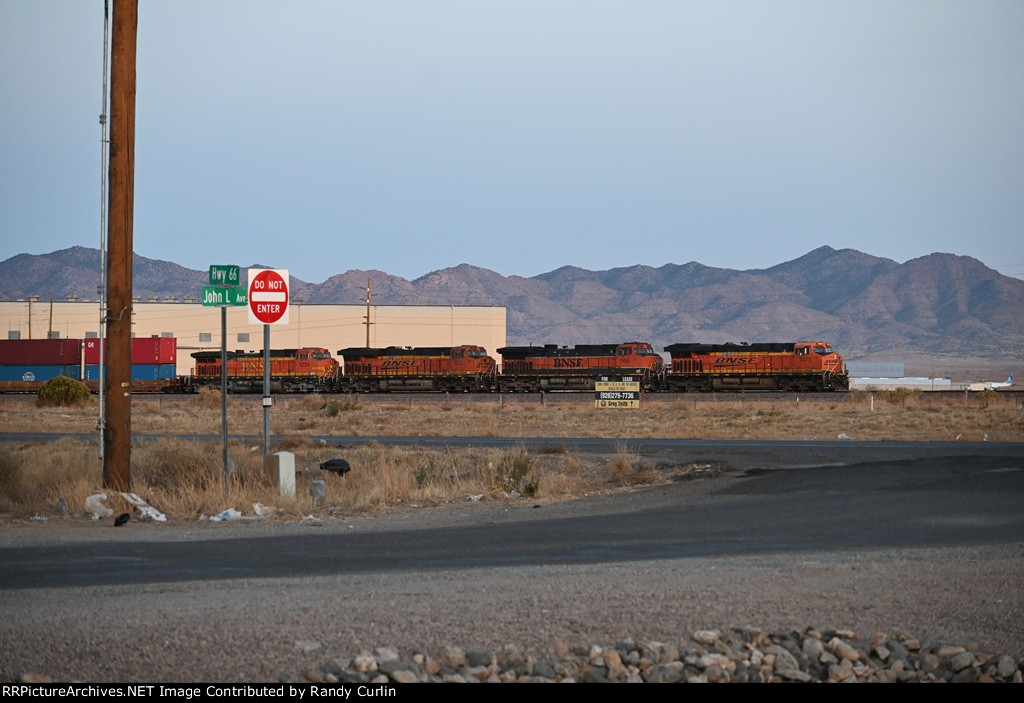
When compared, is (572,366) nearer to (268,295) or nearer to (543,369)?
(543,369)

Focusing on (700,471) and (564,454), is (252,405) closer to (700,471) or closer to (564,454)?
(564,454)

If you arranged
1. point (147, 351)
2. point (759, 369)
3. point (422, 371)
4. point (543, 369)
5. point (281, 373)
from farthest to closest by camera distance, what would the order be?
1. point (147, 351)
2. point (281, 373)
3. point (422, 371)
4. point (543, 369)
5. point (759, 369)

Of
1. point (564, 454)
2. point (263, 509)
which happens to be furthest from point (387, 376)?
point (263, 509)

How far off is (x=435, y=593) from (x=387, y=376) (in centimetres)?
6567

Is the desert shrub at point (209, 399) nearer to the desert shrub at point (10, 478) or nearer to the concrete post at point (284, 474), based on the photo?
the desert shrub at point (10, 478)

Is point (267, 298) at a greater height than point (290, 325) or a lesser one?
lesser

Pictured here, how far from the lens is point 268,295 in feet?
55.2

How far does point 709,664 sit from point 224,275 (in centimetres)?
1225

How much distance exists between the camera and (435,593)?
8570 millimetres

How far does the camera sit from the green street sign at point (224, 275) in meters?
17.1

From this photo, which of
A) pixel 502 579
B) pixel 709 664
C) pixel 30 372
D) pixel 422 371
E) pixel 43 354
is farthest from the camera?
pixel 43 354

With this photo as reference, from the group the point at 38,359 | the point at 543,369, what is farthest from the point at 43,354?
the point at 543,369

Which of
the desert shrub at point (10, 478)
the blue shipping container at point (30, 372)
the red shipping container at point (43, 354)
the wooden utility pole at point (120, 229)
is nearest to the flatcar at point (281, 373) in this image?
the red shipping container at point (43, 354)

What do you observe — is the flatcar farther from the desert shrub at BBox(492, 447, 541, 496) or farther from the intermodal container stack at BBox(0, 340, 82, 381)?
the desert shrub at BBox(492, 447, 541, 496)
